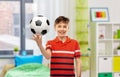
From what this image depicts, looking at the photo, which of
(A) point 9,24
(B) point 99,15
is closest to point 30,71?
(A) point 9,24

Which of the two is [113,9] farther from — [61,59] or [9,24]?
[61,59]

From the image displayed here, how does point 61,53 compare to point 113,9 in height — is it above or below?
below

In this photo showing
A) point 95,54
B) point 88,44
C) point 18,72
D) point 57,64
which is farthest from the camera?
point 88,44

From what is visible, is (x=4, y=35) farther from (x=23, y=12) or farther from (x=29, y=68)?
(x=29, y=68)

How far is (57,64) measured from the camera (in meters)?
2.41

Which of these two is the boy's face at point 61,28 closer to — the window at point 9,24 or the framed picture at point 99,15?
the framed picture at point 99,15

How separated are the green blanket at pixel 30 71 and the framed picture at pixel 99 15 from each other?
1143 millimetres

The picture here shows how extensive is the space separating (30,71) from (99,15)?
1.44 m

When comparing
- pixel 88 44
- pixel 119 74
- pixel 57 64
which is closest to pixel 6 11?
pixel 88 44

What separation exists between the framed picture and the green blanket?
3.75ft

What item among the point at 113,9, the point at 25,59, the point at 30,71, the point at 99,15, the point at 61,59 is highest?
the point at 113,9

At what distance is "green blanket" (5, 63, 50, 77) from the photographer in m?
3.62

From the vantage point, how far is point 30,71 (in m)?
3.79

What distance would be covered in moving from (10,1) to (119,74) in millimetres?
2174
